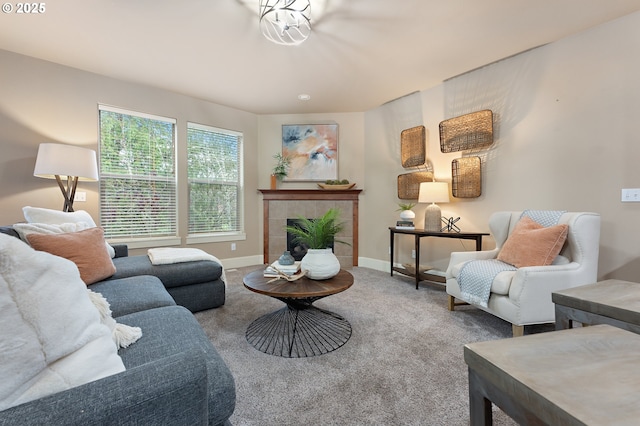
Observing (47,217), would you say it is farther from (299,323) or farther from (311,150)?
(311,150)

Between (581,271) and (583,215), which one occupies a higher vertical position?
(583,215)

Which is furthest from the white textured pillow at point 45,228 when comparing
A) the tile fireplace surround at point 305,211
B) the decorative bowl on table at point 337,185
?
the decorative bowl on table at point 337,185

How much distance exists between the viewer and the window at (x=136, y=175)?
131 inches

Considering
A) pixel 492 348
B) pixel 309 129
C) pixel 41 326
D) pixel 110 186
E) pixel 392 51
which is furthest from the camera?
pixel 309 129

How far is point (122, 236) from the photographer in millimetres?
→ 3418

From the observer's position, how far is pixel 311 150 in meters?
4.53

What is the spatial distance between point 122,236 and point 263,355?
109 inches

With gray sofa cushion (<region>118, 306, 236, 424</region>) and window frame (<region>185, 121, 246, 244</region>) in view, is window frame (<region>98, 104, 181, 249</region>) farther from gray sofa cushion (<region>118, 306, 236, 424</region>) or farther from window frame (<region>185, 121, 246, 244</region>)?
gray sofa cushion (<region>118, 306, 236, 424</region>)

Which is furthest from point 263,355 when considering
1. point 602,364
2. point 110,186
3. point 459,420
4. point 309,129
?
point 309,129

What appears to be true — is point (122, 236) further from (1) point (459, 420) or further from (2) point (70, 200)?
(1) point (459, 420)

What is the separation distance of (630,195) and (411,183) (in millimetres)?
2027

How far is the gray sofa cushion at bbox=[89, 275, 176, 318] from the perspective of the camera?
1511 mm

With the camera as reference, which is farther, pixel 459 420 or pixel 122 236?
pixel 122 236

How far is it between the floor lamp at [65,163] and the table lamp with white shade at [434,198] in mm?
3627
